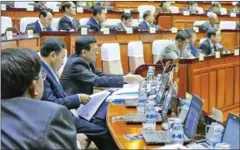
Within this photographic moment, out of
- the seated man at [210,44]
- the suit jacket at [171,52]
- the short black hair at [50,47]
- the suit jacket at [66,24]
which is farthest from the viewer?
the suit jacket at [66,24]

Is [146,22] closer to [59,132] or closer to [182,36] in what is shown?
[182,36]

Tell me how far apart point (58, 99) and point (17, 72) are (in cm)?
145

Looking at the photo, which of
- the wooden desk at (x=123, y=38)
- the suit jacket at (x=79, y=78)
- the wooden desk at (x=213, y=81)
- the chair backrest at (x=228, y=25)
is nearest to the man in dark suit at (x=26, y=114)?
the suit jacket at (x=79, y=78)

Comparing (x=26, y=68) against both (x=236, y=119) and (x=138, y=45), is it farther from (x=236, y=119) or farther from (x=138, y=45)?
(x=138, y=45)

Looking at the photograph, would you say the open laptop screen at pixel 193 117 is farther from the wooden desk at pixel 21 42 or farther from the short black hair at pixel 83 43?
the wooden desk at pixel 21 42

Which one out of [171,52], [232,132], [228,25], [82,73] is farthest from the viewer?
[228,25]

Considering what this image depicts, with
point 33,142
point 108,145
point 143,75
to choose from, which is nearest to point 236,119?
point 33,142

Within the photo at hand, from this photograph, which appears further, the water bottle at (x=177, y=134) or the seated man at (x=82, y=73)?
the seated man at (x=82, y=73)

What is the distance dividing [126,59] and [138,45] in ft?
0.90

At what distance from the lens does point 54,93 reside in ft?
10.4

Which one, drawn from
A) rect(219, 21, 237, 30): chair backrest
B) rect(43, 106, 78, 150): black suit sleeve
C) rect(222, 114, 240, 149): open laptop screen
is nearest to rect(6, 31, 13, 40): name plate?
rect(222, 114, 240, 149): open laptop screen

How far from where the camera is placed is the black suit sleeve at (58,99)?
2967 millimetres

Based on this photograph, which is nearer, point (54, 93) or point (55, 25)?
point (54, 93)

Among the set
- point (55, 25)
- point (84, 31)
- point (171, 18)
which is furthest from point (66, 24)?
point (171, 18)
